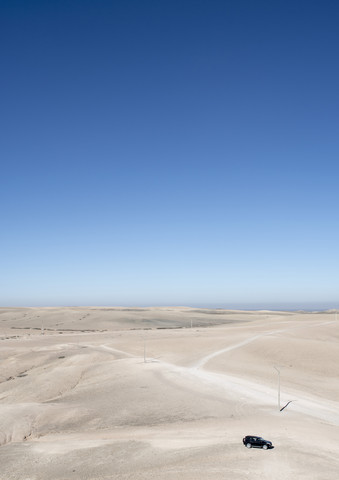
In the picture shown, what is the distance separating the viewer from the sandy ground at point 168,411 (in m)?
25.2

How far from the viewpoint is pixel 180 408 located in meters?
40.0

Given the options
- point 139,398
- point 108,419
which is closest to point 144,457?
point 108,419

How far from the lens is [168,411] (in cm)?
3941

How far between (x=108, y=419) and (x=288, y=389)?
2531 cm

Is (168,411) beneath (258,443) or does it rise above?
beneath

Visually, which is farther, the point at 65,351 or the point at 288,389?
the point at 65,351

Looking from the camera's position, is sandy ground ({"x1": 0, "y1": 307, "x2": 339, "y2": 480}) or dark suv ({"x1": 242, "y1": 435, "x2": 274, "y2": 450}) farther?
dark suv ({"x1": 242, "y1": 435, "x2": 274, "y2": 450})

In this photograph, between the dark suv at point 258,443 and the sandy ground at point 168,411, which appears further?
the dark suv at point 258,443

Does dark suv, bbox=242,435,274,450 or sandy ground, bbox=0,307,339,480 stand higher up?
dark suv, bbox=242,435,274,450

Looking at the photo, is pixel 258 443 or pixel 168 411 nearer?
pixel 258 443

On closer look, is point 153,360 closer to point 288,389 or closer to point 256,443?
point 288,389

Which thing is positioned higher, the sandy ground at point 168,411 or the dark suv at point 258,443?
the dark suv at point 258,443

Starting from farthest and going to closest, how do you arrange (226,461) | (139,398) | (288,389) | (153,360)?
(153,360)
(288,389)
(139,398)
(226,461)

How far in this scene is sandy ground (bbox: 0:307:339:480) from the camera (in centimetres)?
2523
